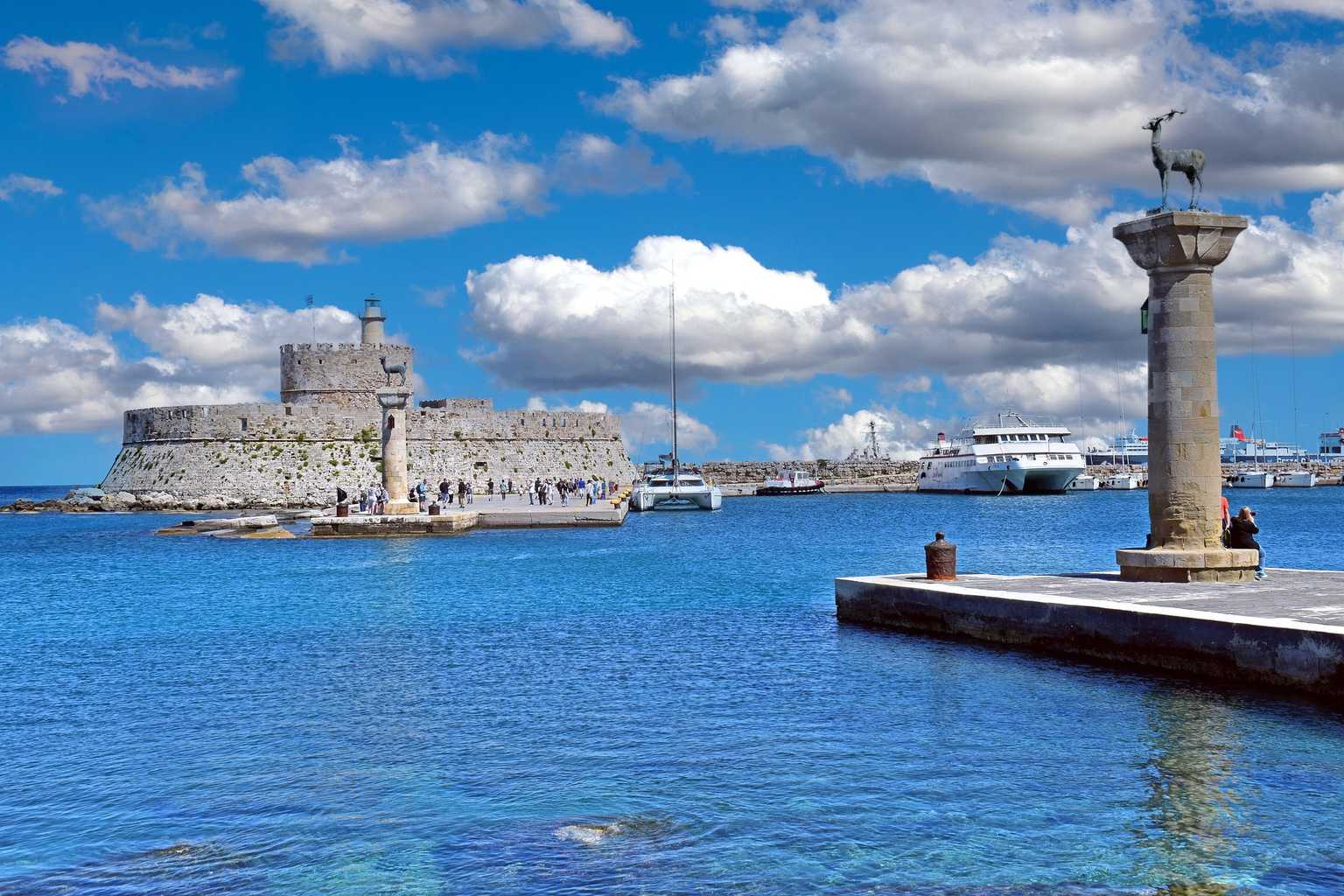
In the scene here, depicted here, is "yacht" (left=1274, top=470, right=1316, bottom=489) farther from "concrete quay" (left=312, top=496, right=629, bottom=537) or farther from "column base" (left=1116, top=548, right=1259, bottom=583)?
"column base" (left=1116, top=548, right=1259, bottom=583)

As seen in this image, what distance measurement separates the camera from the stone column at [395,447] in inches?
1452

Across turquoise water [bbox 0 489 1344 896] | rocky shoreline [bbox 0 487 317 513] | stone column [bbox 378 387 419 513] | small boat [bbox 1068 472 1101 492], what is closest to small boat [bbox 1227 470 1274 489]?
small boat [bbox 1068 472 1101 492]

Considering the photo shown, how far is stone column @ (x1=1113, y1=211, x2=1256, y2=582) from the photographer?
13.7m

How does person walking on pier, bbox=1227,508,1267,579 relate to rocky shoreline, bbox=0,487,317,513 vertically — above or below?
below

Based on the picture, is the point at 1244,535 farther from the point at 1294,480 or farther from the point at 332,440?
the point at 1294,480

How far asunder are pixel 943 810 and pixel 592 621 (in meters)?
9.87

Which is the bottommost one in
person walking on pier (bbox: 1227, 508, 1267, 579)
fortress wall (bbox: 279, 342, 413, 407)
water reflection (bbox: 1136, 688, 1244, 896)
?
water reflection (bbox: 1136, 688, 1244, 896)

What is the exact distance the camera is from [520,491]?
204ft

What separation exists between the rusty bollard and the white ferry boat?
5912cm

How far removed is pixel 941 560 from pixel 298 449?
47365mm

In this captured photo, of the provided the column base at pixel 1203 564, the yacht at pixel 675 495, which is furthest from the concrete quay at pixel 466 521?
the column base at pixel 1203 564

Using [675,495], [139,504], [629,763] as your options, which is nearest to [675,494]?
[675,495]

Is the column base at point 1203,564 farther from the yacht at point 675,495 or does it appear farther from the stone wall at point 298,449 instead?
the stone wall at point 298,449

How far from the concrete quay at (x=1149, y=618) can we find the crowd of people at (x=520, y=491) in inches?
1346
